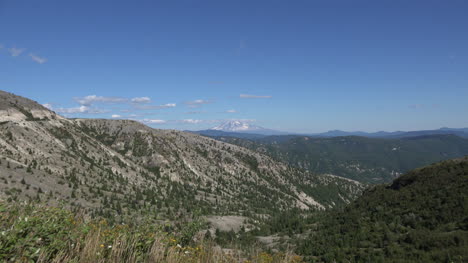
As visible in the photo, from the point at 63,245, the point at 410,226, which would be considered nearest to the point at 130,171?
the point at 410,226

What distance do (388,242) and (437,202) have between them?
38.1ft

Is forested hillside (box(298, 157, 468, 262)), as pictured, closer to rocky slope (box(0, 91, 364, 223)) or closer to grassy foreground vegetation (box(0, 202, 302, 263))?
grassy foreground vegetation (box(0, 202, 302, 263))

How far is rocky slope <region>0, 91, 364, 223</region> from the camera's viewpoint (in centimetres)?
5454

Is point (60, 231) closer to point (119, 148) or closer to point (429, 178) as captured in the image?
point (429, 178)

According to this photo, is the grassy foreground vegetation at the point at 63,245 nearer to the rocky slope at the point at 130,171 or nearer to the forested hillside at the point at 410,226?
the rocky slope at the point at 130,171

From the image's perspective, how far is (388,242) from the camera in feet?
97.9

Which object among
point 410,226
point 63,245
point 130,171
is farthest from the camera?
point 130,171

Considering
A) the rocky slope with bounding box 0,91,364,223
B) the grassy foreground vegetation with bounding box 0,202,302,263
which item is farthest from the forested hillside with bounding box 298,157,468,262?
the rocky slope with bounding box 0,91,364,223

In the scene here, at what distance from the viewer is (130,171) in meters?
92.2

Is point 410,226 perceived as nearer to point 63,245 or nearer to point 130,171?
point 63,245

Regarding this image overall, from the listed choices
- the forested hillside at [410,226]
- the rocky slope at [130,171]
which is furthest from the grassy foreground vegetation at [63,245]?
the forested hillside at [410,226]

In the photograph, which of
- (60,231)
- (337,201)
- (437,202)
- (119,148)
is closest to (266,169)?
(337,201)

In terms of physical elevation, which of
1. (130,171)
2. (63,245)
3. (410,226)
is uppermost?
(63,245)

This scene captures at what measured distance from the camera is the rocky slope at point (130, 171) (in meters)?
54.5
